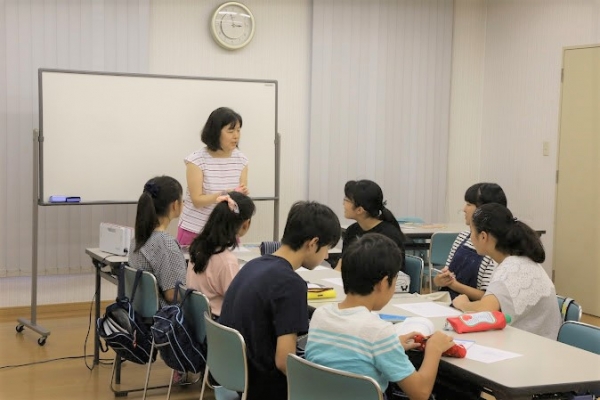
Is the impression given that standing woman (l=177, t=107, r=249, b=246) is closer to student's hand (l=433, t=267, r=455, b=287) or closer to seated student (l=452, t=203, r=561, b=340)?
student's hand (l=433, t=267, r=455, b=287)

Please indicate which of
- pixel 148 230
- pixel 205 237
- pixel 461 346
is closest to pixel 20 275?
pixel 148 230

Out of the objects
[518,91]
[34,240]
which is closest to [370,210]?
[34,240]

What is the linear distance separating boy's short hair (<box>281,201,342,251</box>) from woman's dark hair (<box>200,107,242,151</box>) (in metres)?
2.42

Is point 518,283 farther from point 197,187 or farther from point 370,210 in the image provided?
point 197,187

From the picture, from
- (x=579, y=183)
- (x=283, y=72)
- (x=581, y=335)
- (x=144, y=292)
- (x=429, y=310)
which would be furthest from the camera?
(x=283, y=72)

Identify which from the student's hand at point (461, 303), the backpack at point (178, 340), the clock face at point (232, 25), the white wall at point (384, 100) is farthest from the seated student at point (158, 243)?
the white wall at point (384, 100)

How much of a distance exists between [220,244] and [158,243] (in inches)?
24.9

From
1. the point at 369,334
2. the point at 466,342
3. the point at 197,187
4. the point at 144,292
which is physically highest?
the point at 197,187

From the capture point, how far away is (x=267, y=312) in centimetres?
272

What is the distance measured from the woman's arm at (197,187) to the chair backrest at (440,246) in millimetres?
1648

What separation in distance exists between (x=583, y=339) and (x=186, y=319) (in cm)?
166

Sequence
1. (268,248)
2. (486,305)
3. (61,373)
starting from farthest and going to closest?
1. (61,373)
2. (268,248)
3. (486,305)

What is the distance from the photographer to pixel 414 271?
4406 mm

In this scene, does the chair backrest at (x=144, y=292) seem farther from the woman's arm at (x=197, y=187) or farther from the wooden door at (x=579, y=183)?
the wooden door at (x=579, y=183)
